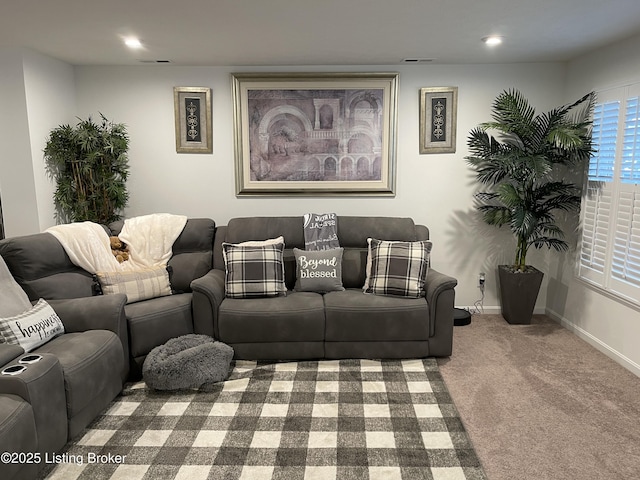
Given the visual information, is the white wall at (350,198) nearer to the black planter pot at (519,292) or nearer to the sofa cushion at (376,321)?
the black planter pot at (519,292)

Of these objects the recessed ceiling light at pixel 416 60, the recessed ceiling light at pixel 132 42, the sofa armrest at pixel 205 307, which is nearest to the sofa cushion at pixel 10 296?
the sofa armrest at pixel 205 307

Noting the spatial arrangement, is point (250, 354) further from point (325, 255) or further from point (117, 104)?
point (117, 104)

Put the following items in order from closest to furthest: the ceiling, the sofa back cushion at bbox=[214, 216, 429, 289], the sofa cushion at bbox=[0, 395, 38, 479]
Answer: the sofa cushion at bbox=[0, 395, 38, 479] < the ceiling < the sofa back cushion at bbox=[214, 216, 429, 289]

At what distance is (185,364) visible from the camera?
9.97ft

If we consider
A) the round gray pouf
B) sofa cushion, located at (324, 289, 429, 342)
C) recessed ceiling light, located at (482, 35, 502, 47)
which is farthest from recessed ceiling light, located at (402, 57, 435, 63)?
the round gray pouf

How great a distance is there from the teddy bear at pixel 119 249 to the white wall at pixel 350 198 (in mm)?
783

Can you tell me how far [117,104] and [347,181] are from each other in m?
2.31

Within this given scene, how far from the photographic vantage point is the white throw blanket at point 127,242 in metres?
3.42

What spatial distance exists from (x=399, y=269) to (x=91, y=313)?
7.23 ft

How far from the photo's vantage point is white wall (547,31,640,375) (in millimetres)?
3383

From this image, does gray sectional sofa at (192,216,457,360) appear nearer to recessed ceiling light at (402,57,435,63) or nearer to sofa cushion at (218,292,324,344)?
sofa cushion at (218,292,324,344)

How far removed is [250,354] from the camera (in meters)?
3.50

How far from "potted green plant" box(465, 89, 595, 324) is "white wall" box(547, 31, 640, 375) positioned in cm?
23

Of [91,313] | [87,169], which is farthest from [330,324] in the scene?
[87,169]
